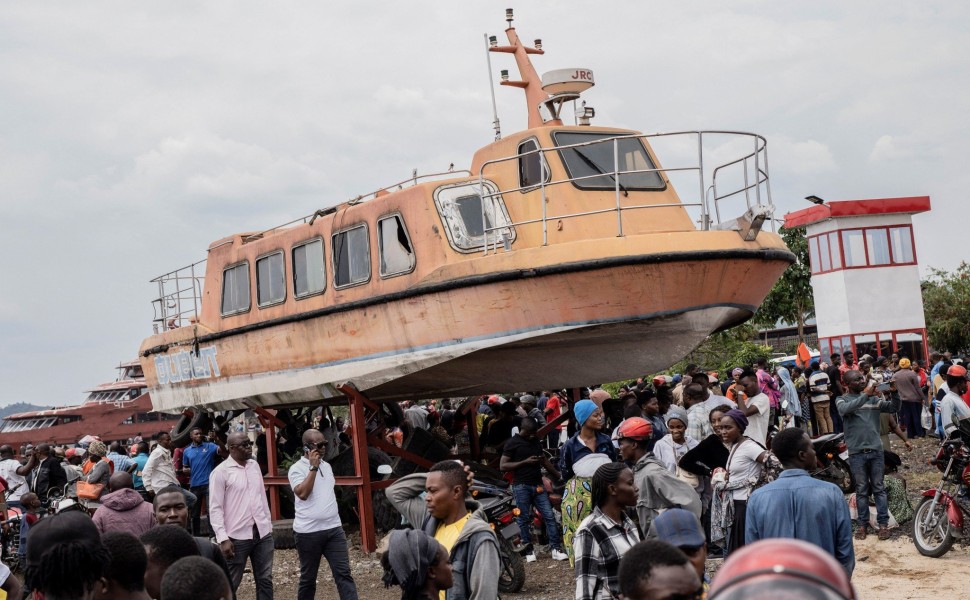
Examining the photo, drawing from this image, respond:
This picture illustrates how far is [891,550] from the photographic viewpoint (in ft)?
32.8

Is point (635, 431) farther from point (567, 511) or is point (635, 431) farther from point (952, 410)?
point (952, 410)

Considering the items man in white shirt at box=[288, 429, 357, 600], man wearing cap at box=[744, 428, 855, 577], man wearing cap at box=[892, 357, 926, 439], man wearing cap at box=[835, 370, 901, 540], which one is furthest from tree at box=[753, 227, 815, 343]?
man wearing cap at box=[744, 428, 855, 577]

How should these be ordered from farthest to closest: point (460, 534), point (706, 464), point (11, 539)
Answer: point (11, 539) → point (706, 464) → point (460, 534)

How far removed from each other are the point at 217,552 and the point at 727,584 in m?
4.54

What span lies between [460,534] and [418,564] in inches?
20.9

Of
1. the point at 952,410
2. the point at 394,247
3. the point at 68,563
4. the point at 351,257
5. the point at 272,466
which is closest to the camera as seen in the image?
the point at 68,563

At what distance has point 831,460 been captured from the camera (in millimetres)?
10688

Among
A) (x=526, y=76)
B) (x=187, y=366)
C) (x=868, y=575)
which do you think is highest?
(x=526, y=76)

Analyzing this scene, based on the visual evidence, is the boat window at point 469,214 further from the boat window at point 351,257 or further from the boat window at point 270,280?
the boat window at point 270,280

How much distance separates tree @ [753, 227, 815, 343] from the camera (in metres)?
38.2

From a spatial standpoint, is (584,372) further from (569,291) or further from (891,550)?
(891,550)

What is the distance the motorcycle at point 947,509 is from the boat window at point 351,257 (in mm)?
6496

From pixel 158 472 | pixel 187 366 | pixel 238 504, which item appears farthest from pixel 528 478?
pixel 187 366

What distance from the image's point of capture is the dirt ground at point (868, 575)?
8.70 m
